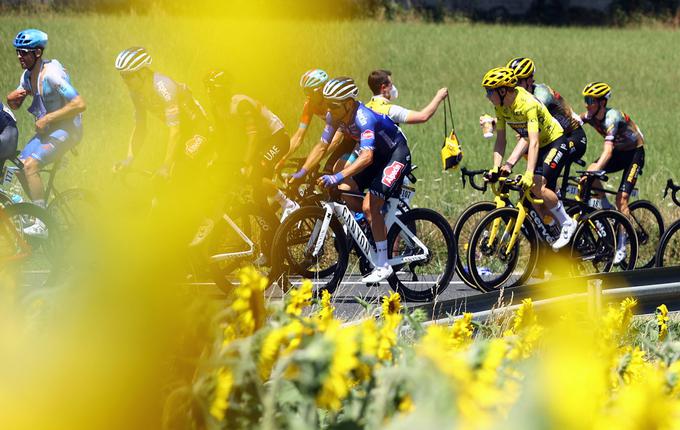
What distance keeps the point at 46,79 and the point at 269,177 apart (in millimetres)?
2104

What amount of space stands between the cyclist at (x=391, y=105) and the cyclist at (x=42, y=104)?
2.38 m

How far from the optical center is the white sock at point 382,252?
9.27 metres

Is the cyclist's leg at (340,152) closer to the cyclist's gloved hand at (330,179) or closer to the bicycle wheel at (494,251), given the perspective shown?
the cyclist's gloved hand at (330,179)

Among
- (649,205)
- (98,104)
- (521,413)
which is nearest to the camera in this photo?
(521,413)

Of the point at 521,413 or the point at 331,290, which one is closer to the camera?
the point at 521,413

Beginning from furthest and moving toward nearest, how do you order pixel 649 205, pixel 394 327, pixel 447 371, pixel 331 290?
pixel 649 205 < pixel 331 290 < pixel 394 327 < pixel 447 371

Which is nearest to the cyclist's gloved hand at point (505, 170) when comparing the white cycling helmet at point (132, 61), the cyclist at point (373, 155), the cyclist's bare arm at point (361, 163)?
the cyclist at point (373, 155)

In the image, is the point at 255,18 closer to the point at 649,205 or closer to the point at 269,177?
the point at 269,177

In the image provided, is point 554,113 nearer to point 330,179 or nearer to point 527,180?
point 527,180

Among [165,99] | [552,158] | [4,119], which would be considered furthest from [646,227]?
[4,119]

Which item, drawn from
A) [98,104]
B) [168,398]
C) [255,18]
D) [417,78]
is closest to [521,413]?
[168,398]

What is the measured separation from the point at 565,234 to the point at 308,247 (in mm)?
2405

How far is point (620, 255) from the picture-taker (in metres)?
10.9

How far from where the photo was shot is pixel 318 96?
9.67 m
